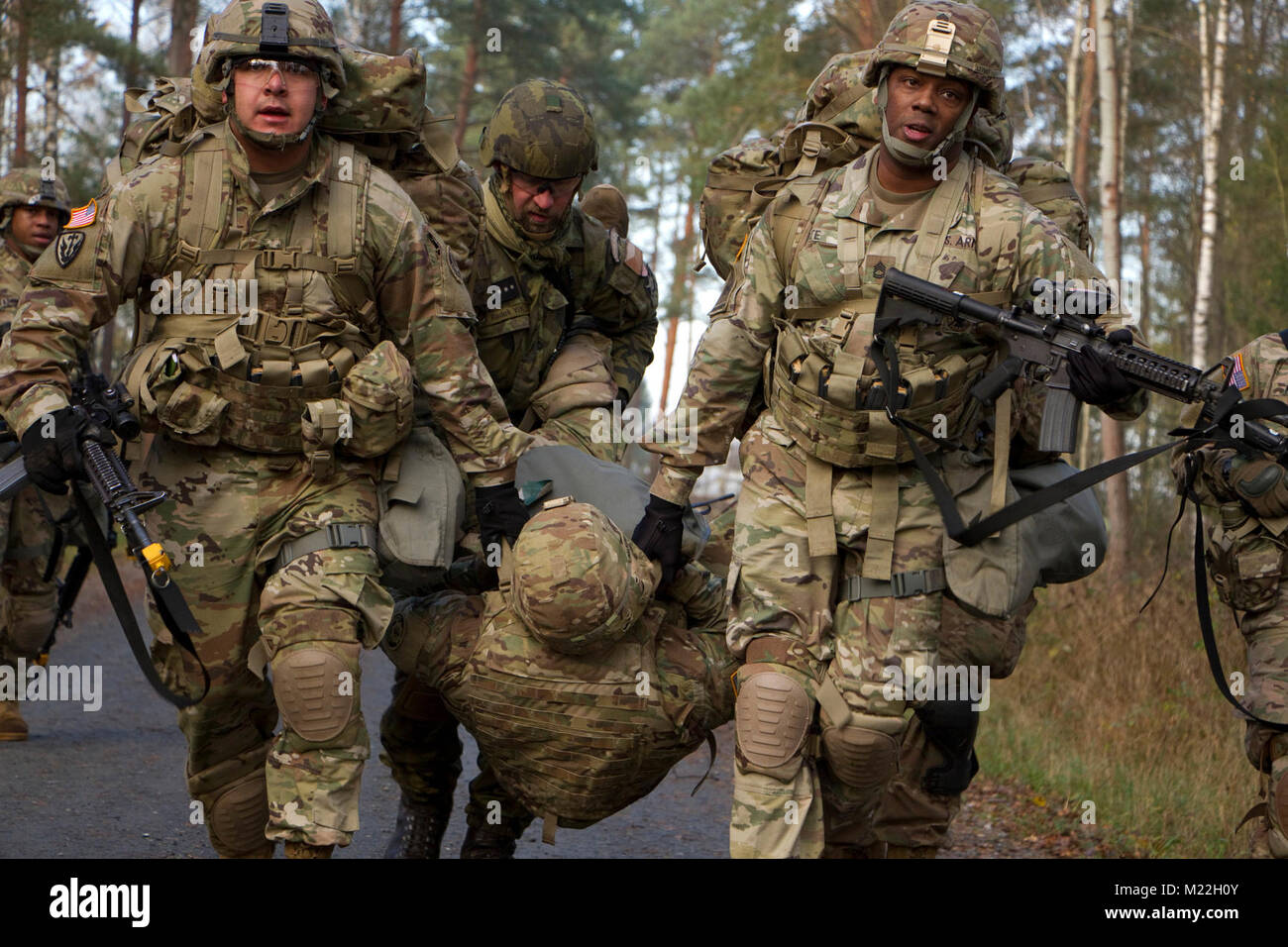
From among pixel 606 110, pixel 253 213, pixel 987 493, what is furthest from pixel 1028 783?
pixel 606 110

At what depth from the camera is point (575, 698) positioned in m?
5.38

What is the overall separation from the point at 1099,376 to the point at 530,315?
2800mm

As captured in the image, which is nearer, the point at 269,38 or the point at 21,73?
the point at 269,38

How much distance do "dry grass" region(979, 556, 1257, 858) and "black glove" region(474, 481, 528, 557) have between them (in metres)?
3.38

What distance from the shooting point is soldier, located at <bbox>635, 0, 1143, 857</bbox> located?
17.0 ft

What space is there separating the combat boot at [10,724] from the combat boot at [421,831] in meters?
3.19

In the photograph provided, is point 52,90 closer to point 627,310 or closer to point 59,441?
point 627,310

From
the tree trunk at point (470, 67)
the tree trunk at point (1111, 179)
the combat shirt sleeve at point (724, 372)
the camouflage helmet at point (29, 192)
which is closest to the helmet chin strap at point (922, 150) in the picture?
the combat shirt sleeve at point (724, 372)

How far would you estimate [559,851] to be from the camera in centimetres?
721

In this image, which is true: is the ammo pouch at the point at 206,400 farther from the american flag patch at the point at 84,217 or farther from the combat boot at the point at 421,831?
the combat boot at the point at 421,831

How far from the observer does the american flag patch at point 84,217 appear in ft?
17.8

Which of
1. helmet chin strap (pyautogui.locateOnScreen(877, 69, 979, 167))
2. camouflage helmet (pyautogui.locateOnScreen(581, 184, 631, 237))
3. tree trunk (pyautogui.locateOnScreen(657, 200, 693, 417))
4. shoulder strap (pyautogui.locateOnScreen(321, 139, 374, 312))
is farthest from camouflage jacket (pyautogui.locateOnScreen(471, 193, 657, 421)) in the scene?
tree trunk (pyautogui.locateOnScreen(657, 200, 693, 417))

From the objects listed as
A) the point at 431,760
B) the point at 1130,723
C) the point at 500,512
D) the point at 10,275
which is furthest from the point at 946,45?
the point at 10,275
